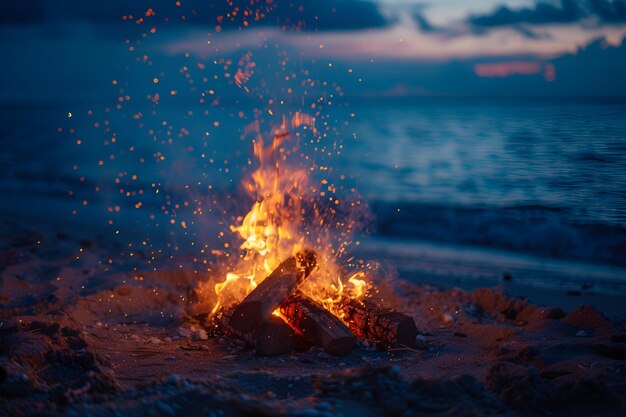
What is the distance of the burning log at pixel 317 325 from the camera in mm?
4898

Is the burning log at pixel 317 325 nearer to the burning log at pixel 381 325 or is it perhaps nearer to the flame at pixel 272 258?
the burning log at pixel 381 325

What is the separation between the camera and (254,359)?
4.86 meters

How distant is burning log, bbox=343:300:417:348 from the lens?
5062mm

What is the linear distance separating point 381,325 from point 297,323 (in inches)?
27.3

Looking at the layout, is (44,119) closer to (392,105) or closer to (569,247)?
(392,105)

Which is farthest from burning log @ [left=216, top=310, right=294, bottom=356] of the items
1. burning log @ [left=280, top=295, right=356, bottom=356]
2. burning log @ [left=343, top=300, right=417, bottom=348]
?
burning log @ [left=343, top=300, right=417, bottom=348]

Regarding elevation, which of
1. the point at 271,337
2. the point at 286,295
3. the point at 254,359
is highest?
the point at 286,295

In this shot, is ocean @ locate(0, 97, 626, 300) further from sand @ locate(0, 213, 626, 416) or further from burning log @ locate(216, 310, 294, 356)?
burning log @ locate(216, 310, 294, 356)

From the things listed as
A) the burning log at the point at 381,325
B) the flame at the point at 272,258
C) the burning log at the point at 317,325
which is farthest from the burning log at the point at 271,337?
the flame at the point at 272,258

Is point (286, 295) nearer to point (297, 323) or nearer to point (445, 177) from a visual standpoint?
point (297, 323)

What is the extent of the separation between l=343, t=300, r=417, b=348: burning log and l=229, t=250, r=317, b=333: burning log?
59cm

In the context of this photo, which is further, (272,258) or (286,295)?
(272,258)

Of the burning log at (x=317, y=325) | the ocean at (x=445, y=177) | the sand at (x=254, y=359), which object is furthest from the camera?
the ocean at (x=445, y=177)

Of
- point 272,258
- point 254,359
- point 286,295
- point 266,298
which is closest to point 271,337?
point 254,359
